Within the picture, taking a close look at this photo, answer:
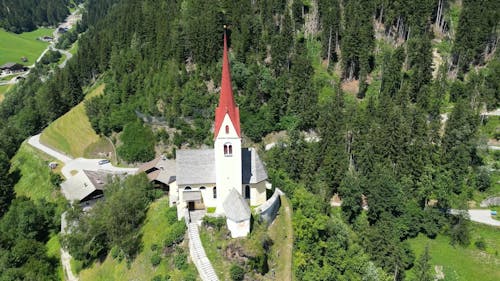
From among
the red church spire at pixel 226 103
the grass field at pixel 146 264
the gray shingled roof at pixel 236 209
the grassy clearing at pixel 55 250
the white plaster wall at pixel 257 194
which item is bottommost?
the grassy clearing at pixel 55 250

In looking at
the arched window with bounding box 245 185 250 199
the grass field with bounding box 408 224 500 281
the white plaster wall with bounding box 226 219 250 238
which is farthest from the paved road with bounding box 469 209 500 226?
the white plaster wall with bounding box 226 219 250 238

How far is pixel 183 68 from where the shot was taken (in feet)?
337

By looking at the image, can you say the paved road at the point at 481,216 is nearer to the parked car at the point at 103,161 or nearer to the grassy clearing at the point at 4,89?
the parked car at the point at 103,161

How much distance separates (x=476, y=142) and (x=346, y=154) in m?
27.6

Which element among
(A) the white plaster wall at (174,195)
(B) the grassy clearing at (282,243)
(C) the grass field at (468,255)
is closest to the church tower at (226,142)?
(B) the grassy clearing at (282,243)

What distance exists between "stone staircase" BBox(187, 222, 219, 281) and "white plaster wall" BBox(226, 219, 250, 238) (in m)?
4.16

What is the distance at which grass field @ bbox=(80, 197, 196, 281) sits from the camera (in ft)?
166

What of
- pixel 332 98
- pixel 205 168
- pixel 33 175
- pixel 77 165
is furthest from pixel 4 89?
pixel 205 168

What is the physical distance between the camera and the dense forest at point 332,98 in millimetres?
76500

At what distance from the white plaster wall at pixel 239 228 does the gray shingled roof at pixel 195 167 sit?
25.9ft

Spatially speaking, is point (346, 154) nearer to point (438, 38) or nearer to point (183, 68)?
point (183, 68)

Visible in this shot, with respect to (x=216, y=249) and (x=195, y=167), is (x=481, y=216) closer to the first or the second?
(x=216, y=249)

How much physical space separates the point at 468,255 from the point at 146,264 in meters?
55.1

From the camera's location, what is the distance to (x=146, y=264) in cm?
5294
